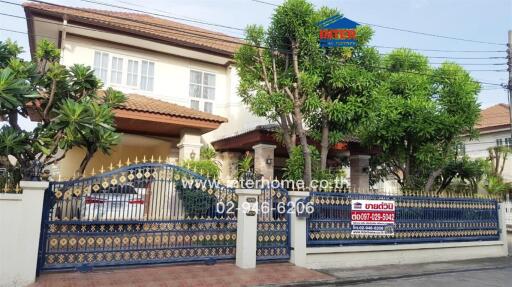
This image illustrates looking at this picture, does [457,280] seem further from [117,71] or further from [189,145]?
[117,71]

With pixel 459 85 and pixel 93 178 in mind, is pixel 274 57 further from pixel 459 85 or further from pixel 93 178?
pixel 459 85

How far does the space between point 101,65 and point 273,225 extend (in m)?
8.23

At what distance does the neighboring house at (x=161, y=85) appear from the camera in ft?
37.1

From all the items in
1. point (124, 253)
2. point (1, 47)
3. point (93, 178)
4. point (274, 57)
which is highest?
point (274, 57)

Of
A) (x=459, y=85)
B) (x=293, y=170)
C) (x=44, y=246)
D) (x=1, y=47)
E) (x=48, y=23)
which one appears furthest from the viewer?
(x=459, y=85)

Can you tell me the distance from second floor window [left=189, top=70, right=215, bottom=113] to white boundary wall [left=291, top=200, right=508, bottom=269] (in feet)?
24.3

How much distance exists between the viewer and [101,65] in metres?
12.5

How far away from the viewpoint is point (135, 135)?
12.1 meters

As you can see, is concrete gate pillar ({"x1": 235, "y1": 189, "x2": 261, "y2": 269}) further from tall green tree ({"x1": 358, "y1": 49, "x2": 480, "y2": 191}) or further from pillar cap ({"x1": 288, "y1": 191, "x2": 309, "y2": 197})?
tall green tree ({"x1": 358, "y1": 49, "x2": 480, "y2": 191})

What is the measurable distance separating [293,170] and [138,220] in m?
4.34

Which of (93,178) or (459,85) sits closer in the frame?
(93,178)

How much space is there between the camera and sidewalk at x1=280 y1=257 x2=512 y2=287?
7344 mm

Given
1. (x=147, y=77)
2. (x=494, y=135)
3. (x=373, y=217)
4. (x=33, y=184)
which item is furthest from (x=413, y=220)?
(x=494, y=135)

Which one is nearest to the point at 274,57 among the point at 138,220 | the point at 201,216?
the point at 201,216
